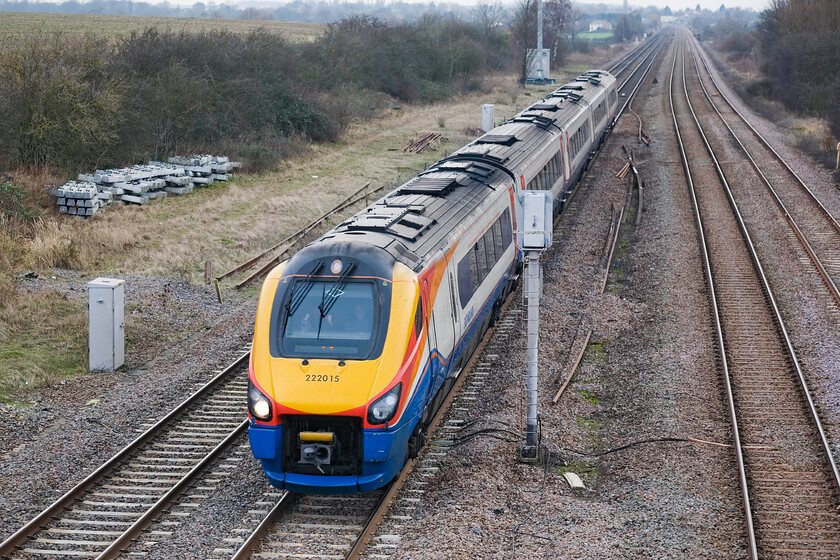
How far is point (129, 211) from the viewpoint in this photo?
24859mm

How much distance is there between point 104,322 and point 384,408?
21.9ft

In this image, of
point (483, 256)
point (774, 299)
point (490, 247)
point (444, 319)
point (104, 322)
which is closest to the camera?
point (444, 319)

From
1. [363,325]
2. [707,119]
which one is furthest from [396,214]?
[707,119]

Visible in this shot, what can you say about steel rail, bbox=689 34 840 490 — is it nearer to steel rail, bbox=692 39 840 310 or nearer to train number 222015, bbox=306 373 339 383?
steel rail, bbox=692 39 840 310

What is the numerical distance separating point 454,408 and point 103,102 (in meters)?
18.5

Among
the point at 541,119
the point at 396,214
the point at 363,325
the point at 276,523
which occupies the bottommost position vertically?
the point at 276,523

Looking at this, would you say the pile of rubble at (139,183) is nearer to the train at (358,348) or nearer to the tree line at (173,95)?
the tree line at (173,95)

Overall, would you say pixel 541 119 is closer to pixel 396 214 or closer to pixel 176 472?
pixel 396 214

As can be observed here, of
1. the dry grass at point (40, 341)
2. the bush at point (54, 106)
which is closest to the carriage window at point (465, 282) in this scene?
the dry grass at point (40, 341)

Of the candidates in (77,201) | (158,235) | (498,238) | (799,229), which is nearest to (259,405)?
(498,238)

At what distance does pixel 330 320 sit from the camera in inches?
399

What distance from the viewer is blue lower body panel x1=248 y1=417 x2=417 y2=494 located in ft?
31.1

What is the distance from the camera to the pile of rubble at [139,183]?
933 inches

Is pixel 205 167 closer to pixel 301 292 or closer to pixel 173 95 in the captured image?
pixel 173 95
